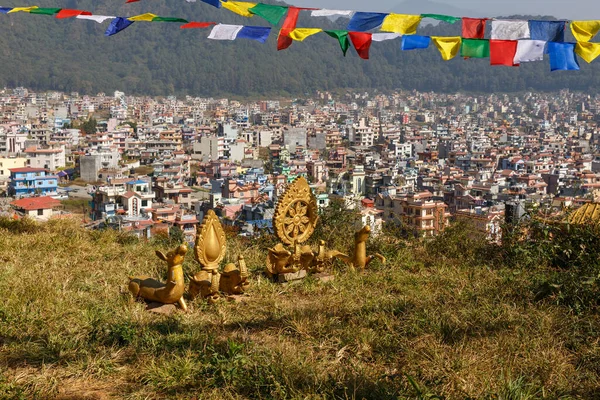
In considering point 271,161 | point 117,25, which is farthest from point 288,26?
point 271,161

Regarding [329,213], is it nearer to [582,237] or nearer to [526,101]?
[582,237]

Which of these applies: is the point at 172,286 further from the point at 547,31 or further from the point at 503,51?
the point at 547,31

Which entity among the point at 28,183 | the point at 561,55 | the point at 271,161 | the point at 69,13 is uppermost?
the point at 69,13

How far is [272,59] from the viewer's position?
276ft

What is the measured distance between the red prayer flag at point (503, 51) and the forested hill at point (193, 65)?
2934 inches

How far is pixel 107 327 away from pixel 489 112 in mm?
79871

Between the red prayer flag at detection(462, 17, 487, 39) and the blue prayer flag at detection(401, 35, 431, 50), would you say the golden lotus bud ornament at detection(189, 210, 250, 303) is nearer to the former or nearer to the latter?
the blue prayer flag at detection(401, 35, 431, 50)

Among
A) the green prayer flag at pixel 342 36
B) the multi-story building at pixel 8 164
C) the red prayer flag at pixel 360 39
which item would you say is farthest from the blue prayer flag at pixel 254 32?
the multi-story building at pixel 8 164

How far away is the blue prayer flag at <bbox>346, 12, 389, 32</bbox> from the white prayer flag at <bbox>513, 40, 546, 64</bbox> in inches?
28.3

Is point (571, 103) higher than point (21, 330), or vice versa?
point (571, 103)

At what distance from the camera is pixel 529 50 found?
10.6 ft

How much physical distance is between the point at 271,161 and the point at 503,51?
3479 centimetres

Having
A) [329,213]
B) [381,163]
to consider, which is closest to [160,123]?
[381,163]

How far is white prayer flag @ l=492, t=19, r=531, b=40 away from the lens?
132 inches
